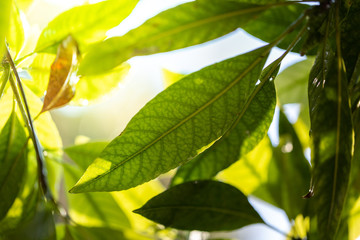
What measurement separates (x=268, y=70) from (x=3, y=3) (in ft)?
0.98

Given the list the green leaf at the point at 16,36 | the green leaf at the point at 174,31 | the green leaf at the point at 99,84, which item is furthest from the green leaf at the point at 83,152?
the green leaf at the point at 174,31

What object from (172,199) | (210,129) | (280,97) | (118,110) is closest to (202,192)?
(172,199)

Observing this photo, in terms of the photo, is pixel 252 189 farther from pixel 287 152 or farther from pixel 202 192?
pixel 202 192

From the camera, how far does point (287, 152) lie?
2.56 ft

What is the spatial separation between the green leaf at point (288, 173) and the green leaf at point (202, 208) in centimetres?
13

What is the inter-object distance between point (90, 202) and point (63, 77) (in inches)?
14.6

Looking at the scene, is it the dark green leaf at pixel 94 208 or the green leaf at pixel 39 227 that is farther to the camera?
the dark green leaf at pixel 94 208

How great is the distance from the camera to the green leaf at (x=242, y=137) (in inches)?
21.0

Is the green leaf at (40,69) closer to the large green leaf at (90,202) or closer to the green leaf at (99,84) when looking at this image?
the green leaf at (99,84)

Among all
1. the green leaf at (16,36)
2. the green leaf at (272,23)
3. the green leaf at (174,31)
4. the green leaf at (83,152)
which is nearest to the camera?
the green leaf at (174,31)

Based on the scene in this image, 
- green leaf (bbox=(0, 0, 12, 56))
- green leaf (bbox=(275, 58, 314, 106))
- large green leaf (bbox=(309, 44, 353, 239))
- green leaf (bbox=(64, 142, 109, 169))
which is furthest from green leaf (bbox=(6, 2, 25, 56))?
green leaf (bbox=(275, 58, 314, 106))

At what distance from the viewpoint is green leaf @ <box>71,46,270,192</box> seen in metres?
0.47

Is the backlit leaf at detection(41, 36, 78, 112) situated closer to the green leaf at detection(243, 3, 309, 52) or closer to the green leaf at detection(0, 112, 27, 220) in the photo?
the green leaf at detection(0, 112, 27, 220)

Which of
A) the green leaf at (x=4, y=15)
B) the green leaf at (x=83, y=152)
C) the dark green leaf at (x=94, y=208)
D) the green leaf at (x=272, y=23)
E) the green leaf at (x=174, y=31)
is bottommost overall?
the dark green leaf at (x=94, y=208)
